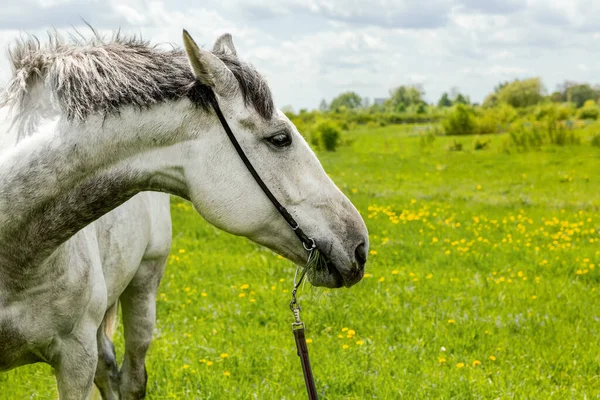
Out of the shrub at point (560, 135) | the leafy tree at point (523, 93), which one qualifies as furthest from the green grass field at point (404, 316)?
the leafy tree at point (523, 93)

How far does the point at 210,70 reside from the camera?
7.02 feet

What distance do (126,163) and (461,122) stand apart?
1267 inches

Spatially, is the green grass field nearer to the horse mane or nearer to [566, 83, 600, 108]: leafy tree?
the horse mane

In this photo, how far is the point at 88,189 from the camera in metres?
2.21

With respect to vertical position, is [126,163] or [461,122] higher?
[461,122]

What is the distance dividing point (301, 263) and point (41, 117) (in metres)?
1.10

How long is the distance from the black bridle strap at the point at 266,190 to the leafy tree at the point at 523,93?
60846 mm

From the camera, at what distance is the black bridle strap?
2227 mm

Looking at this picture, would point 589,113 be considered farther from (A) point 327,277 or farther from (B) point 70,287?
(B) point 70,287

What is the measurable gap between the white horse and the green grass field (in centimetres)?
46

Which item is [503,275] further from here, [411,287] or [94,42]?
[94,42]

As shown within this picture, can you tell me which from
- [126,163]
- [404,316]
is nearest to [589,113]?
[404,316]

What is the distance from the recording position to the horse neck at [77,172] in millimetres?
2152

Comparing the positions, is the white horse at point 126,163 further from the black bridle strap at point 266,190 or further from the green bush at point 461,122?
the green bush at point 461,122
